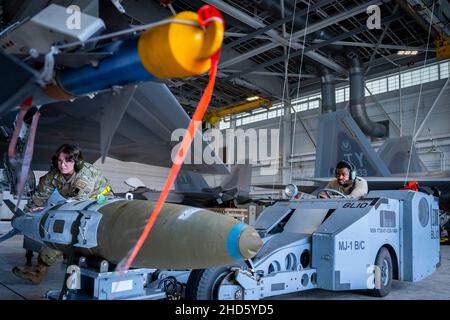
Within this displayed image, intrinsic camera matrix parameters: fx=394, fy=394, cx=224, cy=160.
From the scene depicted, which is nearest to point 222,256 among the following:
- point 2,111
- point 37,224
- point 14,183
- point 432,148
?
point 2,111

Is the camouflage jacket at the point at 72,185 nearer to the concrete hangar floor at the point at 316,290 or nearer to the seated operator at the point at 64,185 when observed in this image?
the seated operator at the point at 64,185

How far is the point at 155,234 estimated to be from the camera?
239cm

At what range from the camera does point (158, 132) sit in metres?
5.84

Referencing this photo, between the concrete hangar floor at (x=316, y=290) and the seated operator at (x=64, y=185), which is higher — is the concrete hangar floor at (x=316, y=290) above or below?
below

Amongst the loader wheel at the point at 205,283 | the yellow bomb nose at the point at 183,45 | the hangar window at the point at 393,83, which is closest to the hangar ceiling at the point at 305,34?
the hangar window at the point at 393,83

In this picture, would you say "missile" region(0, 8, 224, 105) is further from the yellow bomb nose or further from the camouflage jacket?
the camouflage jacket

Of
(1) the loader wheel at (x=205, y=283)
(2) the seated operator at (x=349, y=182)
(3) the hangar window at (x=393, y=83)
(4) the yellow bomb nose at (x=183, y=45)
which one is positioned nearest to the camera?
(4) the yellow bomb nose at (x=183, y=45)

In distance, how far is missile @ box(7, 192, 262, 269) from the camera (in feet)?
7.26

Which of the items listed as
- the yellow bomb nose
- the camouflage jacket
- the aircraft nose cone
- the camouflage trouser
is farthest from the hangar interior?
the aircraft nose cone

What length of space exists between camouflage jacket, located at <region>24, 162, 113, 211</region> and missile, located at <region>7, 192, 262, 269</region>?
1.04 meters

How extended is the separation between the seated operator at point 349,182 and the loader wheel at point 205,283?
2207 mm

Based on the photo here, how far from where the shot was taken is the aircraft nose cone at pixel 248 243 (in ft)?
7.09

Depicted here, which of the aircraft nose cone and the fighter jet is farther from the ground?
the fighter jet

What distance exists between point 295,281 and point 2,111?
267 centimetres
